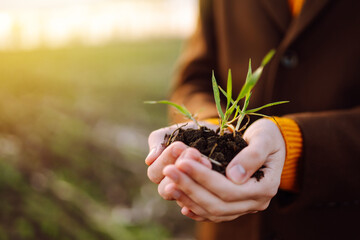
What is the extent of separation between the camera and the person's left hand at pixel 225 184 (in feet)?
3.02

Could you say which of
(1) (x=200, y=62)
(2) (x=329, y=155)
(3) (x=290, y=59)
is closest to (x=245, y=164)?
(2) (x=329, y=155)

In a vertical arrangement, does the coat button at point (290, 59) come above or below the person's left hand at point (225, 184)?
above

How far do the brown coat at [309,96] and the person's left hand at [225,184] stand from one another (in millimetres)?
300

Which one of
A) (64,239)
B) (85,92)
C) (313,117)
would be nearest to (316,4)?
(313,117)

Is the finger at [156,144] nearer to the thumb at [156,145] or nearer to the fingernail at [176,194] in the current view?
the thumb at [156,145]

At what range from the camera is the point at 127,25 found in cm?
695

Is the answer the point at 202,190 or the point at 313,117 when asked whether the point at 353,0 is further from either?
the point at 202,190

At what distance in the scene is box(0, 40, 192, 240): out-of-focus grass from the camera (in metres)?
2.99

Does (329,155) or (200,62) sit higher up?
(200,62)

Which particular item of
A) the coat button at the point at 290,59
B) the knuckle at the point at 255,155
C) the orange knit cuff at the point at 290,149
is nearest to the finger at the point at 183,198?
the knuckle at the point at 255,155

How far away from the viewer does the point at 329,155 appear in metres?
1.25

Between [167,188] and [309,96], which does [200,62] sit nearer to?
[309,96]

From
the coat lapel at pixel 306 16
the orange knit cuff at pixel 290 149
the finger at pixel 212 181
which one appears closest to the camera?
the finger at pixel 212 181

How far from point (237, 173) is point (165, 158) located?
24cm
